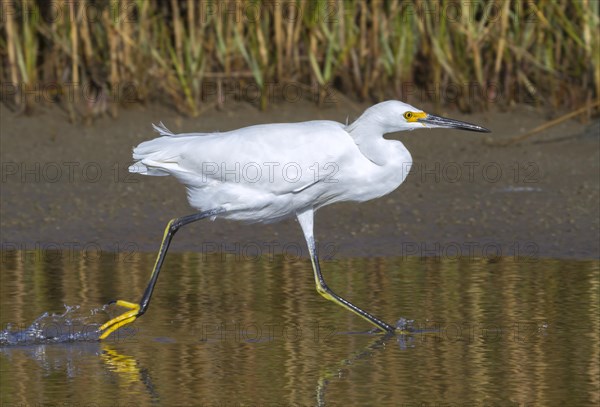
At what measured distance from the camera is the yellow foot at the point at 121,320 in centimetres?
636

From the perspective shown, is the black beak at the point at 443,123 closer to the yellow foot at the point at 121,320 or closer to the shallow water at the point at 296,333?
the shallow water at the point at 296,333

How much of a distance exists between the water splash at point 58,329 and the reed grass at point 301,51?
4.49 metres

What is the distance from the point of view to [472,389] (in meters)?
5.19

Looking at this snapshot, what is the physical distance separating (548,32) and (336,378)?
21.1 feet

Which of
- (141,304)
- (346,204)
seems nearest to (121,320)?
(141,304)

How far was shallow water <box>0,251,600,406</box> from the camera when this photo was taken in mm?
5203

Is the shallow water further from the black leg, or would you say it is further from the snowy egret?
the snowy egret

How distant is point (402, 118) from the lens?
6520mm

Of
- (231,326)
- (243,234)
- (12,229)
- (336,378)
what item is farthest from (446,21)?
(336,378)

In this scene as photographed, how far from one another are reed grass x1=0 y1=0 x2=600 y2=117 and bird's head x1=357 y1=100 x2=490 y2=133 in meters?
4.41

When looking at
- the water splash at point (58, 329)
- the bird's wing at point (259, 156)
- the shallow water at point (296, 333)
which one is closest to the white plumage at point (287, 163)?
the bird's wing at point (259, 156)

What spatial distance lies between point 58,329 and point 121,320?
0.31 metres

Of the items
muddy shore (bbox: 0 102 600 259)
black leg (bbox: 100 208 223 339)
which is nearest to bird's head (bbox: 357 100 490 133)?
black leg (bbox: 100 208 223 339)

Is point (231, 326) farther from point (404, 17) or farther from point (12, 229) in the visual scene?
point (404, 17)
